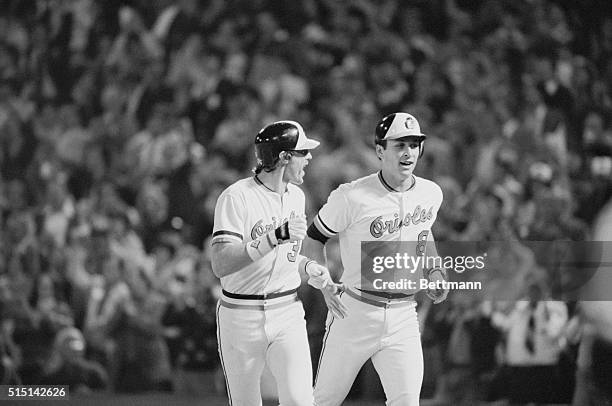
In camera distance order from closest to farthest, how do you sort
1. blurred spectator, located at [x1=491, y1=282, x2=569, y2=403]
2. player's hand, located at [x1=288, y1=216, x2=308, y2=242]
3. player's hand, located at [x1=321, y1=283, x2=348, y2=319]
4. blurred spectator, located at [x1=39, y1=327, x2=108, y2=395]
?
player's hand, located at [x1=288, y1=216, x2=308, y2=242] → player's hand, located at [x1=321, y1=283, x2=348, y2=319] → blurred spectator, located at [x1=491, y1=282, x2=569, y2=403] → blurred spectator, located at [x1=39, y1=327, x2=108, y2=395]

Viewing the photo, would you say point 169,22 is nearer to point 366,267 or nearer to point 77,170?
point 77,170

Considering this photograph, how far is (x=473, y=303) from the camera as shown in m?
6.97

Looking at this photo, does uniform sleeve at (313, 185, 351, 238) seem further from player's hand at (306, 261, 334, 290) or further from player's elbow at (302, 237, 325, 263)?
player's hand at (306, 261, 334, 290)

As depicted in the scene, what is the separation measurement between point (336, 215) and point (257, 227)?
0.47m

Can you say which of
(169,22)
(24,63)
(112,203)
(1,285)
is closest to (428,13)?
(169,22)

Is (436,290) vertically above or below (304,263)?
below

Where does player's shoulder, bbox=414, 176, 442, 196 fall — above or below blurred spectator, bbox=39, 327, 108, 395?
above

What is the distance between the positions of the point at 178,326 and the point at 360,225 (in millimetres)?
3102

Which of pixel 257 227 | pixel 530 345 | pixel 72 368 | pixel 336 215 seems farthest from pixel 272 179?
pixel 72 368

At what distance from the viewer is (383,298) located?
468 cm

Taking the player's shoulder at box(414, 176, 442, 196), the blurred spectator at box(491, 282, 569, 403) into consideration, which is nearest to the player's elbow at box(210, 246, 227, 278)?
the player's shoulder at box(414, 176, 442, 196)

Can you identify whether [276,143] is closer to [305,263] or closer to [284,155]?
[284,155]

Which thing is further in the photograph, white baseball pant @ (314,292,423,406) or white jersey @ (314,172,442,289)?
white jersey @ (314,172,442,289)

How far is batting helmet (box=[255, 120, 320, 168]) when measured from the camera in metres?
4.48
